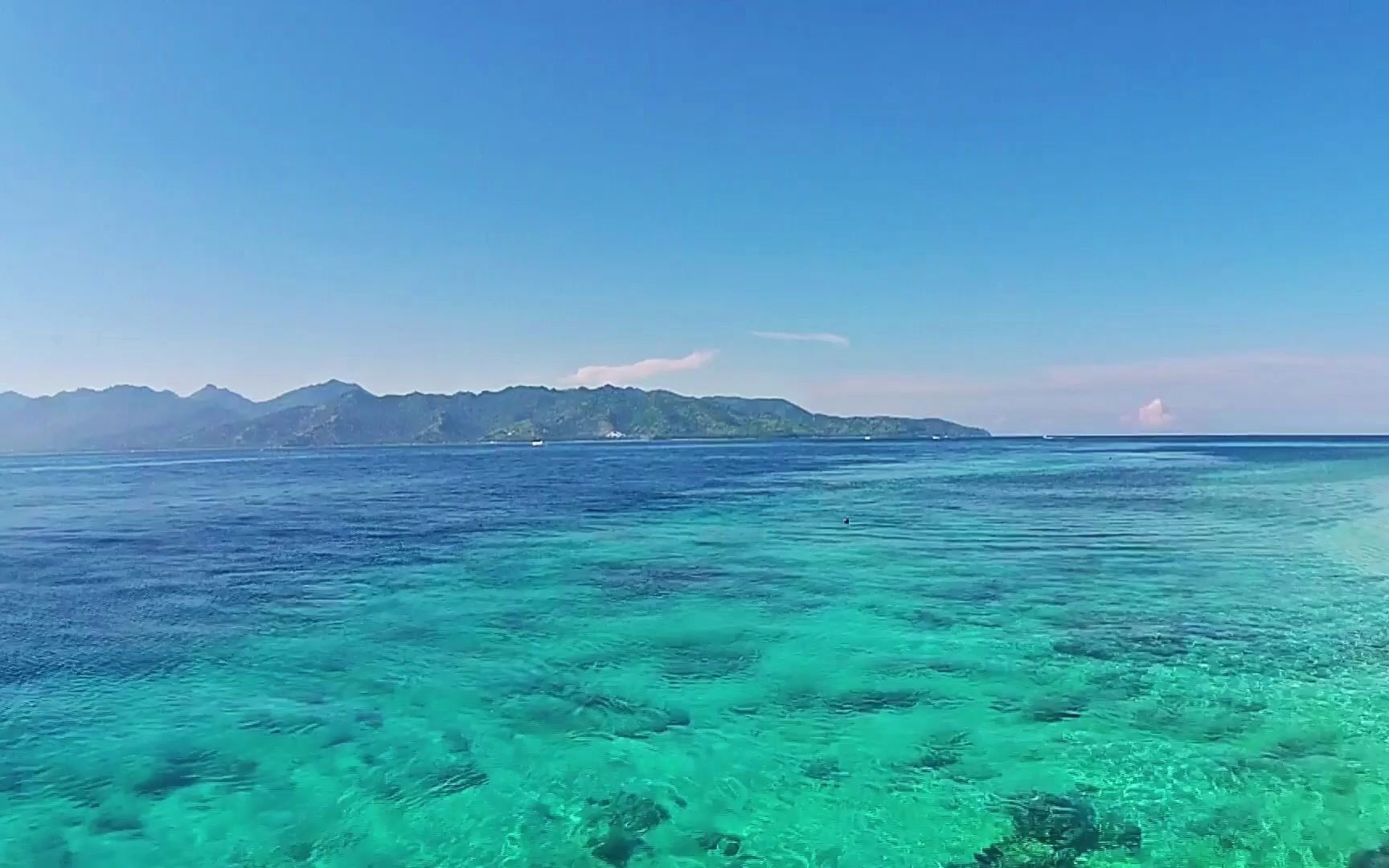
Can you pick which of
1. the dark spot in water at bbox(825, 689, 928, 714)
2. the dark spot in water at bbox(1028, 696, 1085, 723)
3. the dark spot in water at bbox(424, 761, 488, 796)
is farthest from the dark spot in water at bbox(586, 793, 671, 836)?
the dark spot in water at bbox(1028, 696, 1085, 723)

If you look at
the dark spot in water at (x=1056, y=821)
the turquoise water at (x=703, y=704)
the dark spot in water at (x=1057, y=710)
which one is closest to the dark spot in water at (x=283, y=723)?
the turquoise water at (x=703, y=704)

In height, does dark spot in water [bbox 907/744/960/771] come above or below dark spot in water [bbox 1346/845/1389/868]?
below

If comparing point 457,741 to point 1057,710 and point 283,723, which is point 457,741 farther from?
point 1057,710

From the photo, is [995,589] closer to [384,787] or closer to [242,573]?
[384,787]

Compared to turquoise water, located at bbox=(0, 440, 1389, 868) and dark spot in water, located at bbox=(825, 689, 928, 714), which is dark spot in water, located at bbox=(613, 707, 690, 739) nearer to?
turquoise water, located at bbox=(0, 440, 1389, 868)

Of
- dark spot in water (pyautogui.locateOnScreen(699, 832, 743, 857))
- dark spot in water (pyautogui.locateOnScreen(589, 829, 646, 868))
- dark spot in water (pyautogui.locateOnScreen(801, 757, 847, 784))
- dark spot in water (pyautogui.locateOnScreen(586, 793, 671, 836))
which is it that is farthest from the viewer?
dark spot in water (pyautogui.locateOnScreen(801, 757, 847, 784))

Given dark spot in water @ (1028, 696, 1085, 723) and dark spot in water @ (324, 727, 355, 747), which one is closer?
dark spot in water @ (324, 727, 355, 747)

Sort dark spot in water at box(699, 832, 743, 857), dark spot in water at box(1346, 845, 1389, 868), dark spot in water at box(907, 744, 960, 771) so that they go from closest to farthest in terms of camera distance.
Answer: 1. dark spot in water at box(1346, 845, 1389, 868)
2. dark spot in water at box(699, 832, 743, 857)
3. dark spot in water at box(907, 744, 960, 771)

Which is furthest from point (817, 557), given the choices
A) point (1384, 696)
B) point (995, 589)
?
point (1384, 696)
